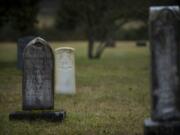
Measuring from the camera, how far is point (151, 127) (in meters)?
9.61

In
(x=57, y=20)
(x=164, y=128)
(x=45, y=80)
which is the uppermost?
(x=57, y=20)

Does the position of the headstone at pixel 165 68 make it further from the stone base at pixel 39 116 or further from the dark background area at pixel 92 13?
the dark background area at pixel 92 13

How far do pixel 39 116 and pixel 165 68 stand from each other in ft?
11.5

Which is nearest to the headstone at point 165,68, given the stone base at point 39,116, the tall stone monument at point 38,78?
the stone base at point 39,116

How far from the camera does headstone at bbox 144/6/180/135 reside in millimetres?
9539

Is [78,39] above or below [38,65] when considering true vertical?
above

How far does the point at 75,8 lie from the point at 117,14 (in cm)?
472

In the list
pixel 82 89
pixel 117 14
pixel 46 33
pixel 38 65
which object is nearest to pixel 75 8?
pixel 117 14

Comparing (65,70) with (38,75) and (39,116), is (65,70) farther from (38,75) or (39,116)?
(39,116)

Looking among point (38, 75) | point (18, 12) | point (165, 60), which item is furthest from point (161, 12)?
point (18, 12)

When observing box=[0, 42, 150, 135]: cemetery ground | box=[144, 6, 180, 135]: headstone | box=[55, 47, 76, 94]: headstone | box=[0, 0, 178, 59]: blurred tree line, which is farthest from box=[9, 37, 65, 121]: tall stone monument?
box=[0, 0, 178, 59]: blurred tree line

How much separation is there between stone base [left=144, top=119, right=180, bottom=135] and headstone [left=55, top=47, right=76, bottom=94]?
21.8 feet

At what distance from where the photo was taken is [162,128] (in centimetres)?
958

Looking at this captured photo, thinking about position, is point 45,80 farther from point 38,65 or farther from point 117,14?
point 117,14
